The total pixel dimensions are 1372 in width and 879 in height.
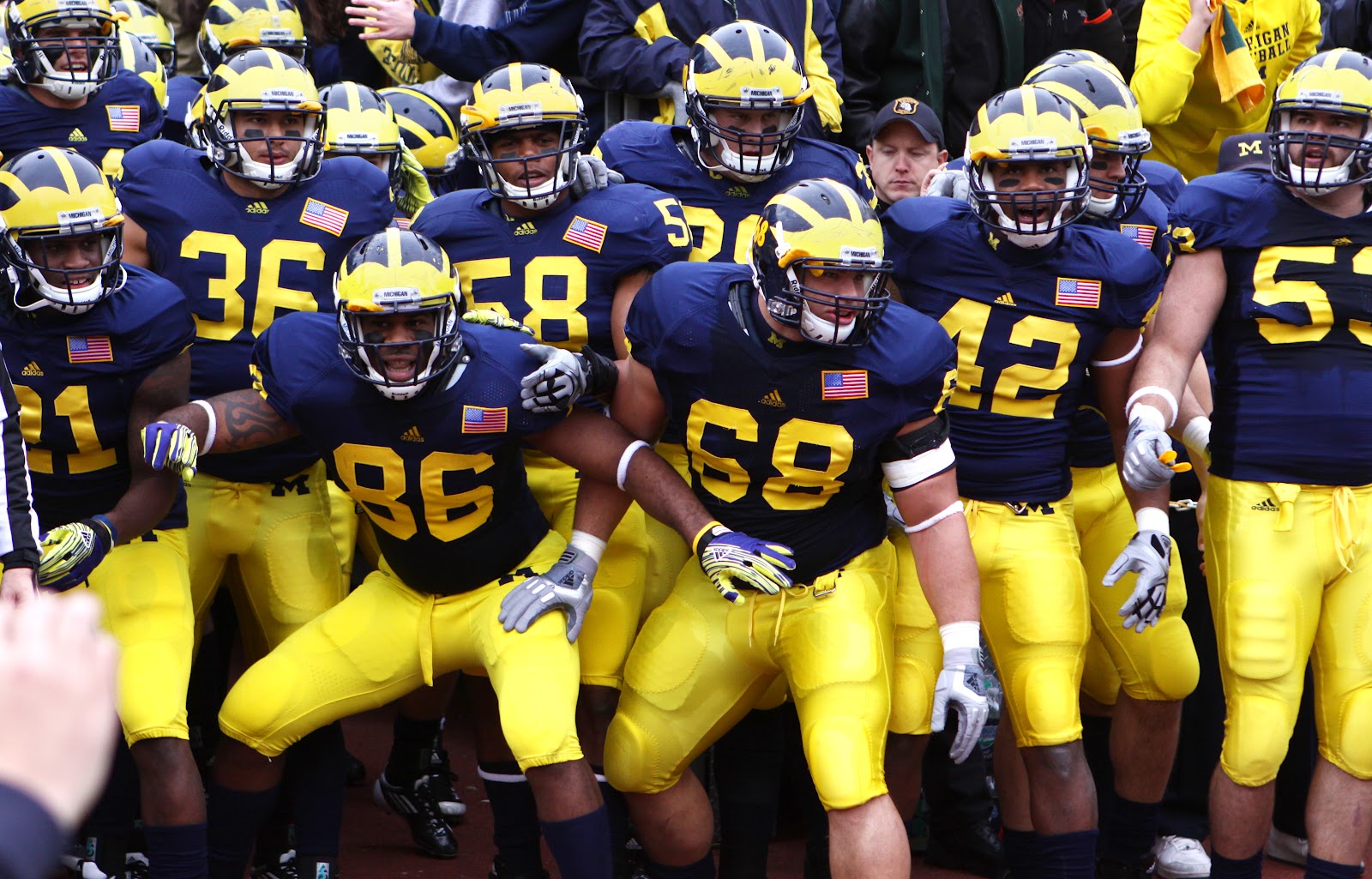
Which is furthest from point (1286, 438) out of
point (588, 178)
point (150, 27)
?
point (150, 27)

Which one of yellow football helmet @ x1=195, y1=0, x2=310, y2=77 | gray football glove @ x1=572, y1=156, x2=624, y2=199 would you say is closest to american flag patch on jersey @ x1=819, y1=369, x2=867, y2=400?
gray football glove @ x1=572, y1=156, x2=624, y2=199

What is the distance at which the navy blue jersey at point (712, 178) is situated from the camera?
499 centimetres

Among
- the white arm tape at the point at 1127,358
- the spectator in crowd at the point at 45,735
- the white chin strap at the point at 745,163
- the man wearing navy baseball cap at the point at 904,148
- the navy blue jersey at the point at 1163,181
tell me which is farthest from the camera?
the man wearing navy baseball cap at the point at 904,148

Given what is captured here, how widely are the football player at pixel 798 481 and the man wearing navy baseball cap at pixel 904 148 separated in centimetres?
164

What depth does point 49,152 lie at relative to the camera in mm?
4371

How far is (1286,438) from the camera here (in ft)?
14.6

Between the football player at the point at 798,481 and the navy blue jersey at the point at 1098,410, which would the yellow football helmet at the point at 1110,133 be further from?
the football player at the point at 798,481

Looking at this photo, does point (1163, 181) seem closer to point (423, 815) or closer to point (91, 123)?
point (423, 815)

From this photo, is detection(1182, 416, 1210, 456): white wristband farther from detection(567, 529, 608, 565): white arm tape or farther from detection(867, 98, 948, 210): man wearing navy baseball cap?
detection(567, 529, 608, 565): white arm tape

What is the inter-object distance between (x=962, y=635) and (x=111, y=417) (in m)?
2.09

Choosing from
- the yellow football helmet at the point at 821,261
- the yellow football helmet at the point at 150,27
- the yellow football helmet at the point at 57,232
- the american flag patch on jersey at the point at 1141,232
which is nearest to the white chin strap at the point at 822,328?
the yellow football helmet at the point at 821,261

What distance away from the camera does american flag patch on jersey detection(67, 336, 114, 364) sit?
168 inches

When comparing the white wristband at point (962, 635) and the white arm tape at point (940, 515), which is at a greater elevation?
the white arm tape at point (940, 515)

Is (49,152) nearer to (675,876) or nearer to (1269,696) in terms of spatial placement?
(675,876)
